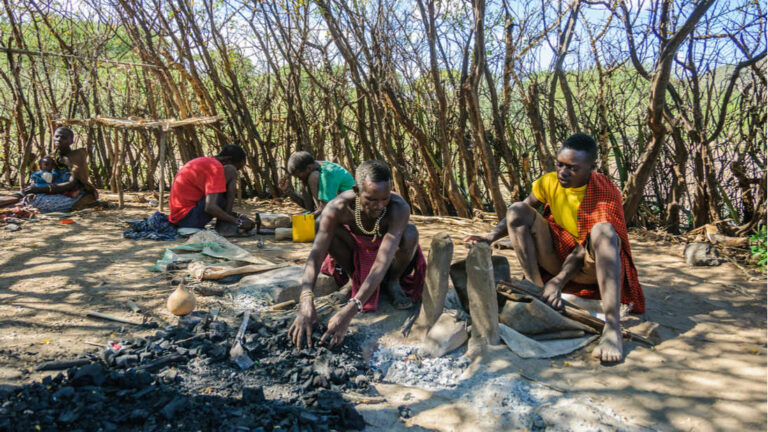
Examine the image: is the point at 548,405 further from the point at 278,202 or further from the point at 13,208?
the point at 13,208

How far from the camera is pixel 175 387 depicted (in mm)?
2250

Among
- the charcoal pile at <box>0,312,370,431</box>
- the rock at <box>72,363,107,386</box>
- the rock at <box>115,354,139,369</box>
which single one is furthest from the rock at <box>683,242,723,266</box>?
the rock at <box>72,363,107,386</box>

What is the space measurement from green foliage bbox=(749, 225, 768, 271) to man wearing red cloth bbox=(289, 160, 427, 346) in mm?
2671

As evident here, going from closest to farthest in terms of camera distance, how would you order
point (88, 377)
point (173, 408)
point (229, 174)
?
point (173, 408) → point (88, 377) → point (229, 174)

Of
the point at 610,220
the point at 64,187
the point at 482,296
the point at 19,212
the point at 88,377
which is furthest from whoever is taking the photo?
the point at 64,187

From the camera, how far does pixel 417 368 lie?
8.79 feet

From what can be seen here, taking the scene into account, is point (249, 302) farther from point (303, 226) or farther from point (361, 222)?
point (303, 226)

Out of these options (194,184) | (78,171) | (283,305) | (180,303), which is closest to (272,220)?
(194,184)

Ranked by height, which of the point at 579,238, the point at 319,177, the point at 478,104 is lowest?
the point at 579,238

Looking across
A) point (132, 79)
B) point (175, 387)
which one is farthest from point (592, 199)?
point (132, 79)

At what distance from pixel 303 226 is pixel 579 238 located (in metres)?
2.81

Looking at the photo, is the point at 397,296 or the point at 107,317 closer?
the point at 107,317

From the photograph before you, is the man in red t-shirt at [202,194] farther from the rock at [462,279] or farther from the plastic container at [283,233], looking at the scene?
the rock at [462,279]

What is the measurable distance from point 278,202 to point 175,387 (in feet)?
17.7
